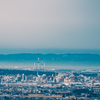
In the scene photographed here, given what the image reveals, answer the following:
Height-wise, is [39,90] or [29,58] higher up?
[29,58]

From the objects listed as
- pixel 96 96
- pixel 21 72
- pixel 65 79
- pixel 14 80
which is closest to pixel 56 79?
pixel 65 79

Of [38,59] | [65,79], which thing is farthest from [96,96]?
[38,59]

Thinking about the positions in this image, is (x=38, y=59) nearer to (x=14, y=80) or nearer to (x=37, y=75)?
(x=37, y=75)

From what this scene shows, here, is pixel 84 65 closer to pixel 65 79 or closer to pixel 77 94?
pixel 65 79

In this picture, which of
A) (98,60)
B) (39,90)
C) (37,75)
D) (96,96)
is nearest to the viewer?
(96,96)

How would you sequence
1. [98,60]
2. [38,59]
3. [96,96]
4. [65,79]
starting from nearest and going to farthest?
[96,96]
[65,79]
[98,60]
[38,59]

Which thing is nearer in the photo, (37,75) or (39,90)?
(39,90)
